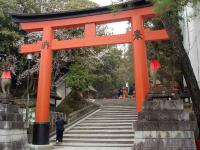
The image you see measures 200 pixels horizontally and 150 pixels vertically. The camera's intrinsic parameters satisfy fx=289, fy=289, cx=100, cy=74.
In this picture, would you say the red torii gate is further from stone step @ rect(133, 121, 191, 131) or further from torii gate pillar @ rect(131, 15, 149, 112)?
stone step @ rect(133, 121, 191, 131)

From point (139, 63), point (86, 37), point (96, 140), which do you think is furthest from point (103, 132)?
point (86, 37)

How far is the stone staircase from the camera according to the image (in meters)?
13.6

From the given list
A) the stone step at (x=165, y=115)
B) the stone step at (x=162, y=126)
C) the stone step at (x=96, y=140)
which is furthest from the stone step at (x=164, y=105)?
the stone step at (x=96, y=140)

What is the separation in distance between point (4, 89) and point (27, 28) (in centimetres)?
407

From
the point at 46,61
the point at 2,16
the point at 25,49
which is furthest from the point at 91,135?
the point at 2,16

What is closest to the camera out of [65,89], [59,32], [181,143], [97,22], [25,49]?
[181,143]

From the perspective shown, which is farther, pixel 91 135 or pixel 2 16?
pixel 2 16

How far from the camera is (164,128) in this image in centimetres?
916

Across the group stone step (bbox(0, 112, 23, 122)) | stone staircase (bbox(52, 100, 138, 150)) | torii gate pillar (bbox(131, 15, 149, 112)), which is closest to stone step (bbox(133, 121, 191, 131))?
torii gate pillar (bbox(131, 15, 149, 112))

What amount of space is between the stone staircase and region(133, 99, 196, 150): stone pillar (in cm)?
355

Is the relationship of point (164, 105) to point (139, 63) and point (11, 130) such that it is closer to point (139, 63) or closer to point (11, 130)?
point (139, 63)

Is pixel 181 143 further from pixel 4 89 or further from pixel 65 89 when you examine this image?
pixel 65 89

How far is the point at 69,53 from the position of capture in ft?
66.2

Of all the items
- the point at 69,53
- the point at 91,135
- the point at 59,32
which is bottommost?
the point at 91,135
